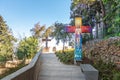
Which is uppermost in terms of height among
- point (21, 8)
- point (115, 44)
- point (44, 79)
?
point (21, 8)

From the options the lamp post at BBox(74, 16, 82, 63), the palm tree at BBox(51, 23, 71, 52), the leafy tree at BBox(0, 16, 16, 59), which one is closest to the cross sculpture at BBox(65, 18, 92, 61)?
the lamp post at BBox(74, 16, 82, 63)

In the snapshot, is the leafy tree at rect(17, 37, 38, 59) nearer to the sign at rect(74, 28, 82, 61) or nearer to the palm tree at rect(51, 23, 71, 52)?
the palm tree at rect(51, 23, 71, 52)

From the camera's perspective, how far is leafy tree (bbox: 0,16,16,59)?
145 ft

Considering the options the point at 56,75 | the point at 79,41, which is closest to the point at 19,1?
the point at 79,41

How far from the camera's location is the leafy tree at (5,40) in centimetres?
4416

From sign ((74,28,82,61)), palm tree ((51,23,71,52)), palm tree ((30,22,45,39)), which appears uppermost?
palm tree ((30,22,45,39))

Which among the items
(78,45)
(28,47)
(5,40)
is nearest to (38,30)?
(5,40)

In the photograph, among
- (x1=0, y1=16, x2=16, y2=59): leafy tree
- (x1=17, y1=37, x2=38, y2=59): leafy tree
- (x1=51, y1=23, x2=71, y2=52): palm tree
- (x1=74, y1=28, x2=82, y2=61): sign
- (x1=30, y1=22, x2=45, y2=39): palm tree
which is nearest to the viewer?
(x1=74, y1=28, x2=82, y2=61): sign

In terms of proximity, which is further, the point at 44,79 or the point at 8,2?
the point at 8,2

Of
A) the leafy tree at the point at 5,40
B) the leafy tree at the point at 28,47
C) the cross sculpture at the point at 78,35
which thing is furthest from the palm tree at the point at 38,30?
the cross sculpture at the point at 78,35

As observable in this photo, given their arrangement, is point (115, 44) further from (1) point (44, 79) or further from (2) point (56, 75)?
(1) point (44, 79)

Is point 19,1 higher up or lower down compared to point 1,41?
higher up

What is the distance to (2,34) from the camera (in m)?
50.6

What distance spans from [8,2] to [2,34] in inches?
321
